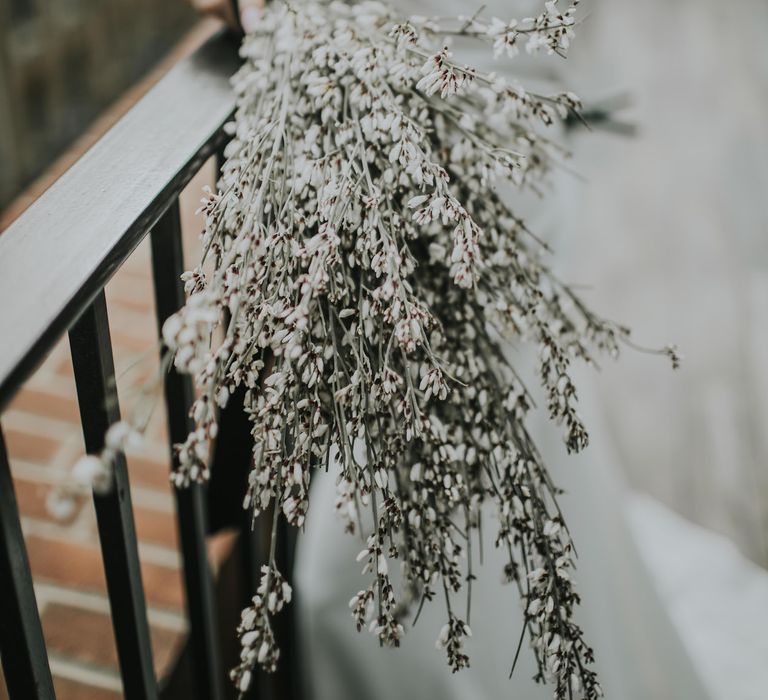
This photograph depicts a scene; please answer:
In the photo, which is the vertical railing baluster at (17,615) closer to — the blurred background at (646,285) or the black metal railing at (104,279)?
the black metal railing at (104,279)

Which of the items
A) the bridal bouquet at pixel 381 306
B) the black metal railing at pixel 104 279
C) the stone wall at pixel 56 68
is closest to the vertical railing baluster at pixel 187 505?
the black metal railing at pixel 104 279

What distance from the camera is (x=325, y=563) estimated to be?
48.7 inches

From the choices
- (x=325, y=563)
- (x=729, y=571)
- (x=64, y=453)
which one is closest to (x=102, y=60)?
(x=64, y=453)

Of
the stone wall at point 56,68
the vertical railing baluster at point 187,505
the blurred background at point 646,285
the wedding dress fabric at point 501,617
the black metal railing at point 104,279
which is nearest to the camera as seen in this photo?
the black metal railing at point 104,279

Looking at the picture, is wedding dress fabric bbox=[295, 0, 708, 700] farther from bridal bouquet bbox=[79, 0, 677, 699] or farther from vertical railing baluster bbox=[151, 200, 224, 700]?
bridal bouquet bbox=[79, 0, 677, 699]

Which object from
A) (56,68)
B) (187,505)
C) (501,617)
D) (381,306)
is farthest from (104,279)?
(56,68)

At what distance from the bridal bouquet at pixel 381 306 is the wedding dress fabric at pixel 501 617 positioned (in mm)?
406

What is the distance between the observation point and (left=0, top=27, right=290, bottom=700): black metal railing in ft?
1.94

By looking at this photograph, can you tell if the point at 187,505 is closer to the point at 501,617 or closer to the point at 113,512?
the point at 113,512

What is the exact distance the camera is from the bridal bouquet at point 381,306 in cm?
60

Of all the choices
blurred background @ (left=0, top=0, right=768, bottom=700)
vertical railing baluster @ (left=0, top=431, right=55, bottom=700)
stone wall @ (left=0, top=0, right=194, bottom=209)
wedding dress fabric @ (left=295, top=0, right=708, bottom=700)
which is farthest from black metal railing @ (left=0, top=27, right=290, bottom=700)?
stone wall @ (left=0, top=0, right=194, bottom=209)

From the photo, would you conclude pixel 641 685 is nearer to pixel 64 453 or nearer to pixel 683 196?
pixel 64 453

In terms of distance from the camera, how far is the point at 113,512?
762 millimetres

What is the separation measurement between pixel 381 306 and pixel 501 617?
0.82 meters
